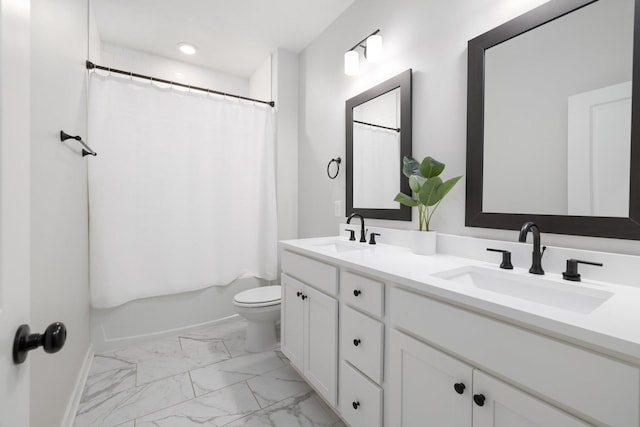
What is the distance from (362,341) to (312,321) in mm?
412

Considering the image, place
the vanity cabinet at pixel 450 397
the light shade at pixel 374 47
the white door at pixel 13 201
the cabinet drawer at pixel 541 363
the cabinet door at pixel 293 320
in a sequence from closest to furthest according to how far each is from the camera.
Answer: the white door at pixel 13 201
the cabinet drawer at pixel 541 363
the vanity cabinet at pixel 450 397
the cabinet door at pixel 293 320
the light shade at pixel 374 47

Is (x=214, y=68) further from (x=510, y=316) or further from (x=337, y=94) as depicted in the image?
(x=510, y=316)

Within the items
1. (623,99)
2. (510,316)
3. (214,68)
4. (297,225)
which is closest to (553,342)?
(510,316)

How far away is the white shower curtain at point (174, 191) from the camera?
2.04m

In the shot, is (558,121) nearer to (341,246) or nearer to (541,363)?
(541,363)

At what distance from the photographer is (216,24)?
226 centimetres

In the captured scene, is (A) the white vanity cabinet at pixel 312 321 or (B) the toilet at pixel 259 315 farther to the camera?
(B) the toilet at pixel 259 315

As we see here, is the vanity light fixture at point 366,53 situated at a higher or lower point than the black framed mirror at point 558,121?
higher

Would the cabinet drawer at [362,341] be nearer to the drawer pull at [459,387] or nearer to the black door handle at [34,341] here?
the drawer pull at [459,387]

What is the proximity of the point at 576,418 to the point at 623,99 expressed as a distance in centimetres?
98

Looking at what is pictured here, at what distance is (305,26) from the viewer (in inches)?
90.1

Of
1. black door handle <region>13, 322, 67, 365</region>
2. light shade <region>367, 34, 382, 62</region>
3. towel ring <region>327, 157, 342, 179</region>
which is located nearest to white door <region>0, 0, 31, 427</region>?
black door handle <region>13, 322, 67, 365</region>

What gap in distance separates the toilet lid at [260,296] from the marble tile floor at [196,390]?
399 millimetres

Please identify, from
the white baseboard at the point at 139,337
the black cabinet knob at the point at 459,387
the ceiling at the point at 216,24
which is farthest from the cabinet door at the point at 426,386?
the ceiling at the point at 216,24
